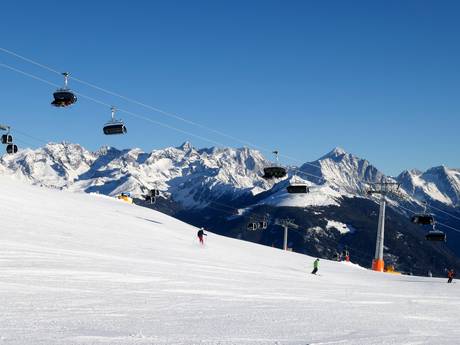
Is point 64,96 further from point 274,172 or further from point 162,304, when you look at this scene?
point 162,304

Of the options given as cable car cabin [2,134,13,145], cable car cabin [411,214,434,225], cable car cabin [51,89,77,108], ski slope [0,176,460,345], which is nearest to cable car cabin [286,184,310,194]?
cable car cabin [411,214,434,225]

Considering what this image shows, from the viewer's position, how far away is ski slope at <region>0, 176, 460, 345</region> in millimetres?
10602

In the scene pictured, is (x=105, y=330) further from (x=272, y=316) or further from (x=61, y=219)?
(x=61, y=219)

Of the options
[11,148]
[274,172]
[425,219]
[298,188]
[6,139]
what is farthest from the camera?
[11,148]

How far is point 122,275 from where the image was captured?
20.8m

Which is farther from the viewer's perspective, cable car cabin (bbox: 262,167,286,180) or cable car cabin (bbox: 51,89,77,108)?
cable car cabin (bbox: 262,167,286,180)

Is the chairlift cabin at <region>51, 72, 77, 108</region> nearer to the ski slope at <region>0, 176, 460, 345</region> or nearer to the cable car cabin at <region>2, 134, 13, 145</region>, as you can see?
the ski slope at <region>0, 176, 460, 345</region>

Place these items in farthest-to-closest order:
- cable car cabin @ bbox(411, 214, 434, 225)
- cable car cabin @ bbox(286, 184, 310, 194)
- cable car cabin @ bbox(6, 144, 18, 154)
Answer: cable car cabin @ bbox(6, 144, 18, 154)
cable car cabin @ bbox(411, 214, 434, 225)
cable car cabin @ bbox(286, 184, 310, 194)

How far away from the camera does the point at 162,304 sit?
14.9 metres

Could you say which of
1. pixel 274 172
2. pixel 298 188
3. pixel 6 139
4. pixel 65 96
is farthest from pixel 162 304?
pixel 6 139

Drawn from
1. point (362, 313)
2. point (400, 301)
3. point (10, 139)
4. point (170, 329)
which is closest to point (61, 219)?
point (10, 139)

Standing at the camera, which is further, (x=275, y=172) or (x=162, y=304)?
(x=275, y=172)

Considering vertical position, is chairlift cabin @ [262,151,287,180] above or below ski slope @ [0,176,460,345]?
above

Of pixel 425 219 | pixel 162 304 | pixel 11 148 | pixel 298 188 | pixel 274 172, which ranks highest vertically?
pixel 11 148
